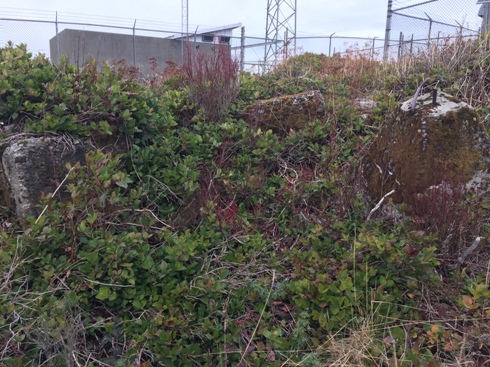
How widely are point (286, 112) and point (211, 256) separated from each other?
2.22m

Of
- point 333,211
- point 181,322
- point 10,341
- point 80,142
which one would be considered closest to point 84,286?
point 10,341

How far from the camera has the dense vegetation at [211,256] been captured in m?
2.10

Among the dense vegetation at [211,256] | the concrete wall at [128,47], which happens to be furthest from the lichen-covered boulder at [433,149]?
the concrete wall at [128,47]

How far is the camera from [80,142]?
299 cm

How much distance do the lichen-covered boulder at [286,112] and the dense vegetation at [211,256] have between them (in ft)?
1.63

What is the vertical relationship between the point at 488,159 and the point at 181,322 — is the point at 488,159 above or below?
above

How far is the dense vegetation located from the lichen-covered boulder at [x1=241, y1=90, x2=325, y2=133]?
498 millimetres

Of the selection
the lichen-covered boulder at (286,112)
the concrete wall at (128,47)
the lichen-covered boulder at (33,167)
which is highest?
the concrete wall at (128,47)

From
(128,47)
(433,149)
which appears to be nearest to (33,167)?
(433,149)

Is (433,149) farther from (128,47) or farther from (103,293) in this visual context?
(128,47)

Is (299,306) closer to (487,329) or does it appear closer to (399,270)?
(399,270)

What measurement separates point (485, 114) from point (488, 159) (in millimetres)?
1291

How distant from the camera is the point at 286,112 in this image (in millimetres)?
4391

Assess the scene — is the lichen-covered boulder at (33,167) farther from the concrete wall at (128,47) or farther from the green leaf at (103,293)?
the concrete wall at (128,47)
